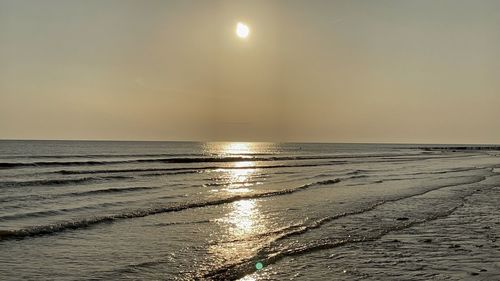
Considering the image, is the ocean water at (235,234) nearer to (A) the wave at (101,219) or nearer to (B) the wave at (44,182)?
(A) the wave at (101,219)

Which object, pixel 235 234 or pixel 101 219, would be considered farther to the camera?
pixel 101 219

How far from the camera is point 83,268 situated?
942cm

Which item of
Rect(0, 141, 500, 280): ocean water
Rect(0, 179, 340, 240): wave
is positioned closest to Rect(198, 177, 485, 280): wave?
Rect(0, 141, 500, 280): ocean water

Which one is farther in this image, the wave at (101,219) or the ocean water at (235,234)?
the wave at (101,219)

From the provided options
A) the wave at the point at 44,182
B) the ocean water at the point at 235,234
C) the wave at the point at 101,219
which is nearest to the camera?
the ocean water at the point at 235,234

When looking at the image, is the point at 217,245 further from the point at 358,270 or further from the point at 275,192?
the point at 275,192

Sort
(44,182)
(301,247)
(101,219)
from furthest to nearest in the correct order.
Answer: (44,182) < (101,219) < (301,247)

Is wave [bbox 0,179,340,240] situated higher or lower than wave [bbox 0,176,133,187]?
lower

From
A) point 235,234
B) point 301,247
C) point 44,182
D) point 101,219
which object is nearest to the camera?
point 301,247

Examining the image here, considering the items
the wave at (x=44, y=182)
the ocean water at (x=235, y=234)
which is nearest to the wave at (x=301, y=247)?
the ocean water at (x=235, y=234)

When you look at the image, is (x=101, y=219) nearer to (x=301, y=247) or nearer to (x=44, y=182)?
(x=301, y=247)

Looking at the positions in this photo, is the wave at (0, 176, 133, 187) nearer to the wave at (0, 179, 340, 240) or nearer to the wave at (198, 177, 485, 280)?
the wave at (0, 179, 340, 240)

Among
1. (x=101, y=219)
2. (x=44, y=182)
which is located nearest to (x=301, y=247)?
(x=101, y=219)

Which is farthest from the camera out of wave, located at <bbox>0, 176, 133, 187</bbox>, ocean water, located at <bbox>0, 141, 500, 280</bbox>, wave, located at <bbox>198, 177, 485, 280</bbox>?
wave, located at <bbox>0, 176, 133, 187</bbox>
